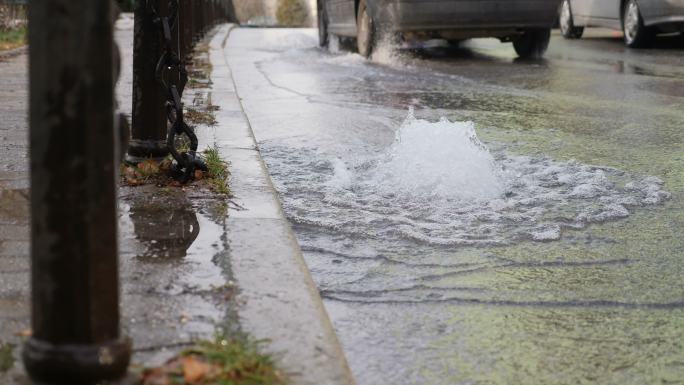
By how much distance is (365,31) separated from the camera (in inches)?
512

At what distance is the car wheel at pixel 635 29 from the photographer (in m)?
14.3

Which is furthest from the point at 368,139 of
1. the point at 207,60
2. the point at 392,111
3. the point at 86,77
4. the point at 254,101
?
the point at 207,60

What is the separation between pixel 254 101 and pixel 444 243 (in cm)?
487

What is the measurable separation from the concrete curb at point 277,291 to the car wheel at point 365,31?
861cm

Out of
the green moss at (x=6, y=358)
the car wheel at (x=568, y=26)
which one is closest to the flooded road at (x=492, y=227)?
the green moss at (x=6, y=358)

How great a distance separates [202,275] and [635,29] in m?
12.7

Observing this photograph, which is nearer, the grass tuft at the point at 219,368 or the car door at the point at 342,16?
the grass tuft at the point at 219,368

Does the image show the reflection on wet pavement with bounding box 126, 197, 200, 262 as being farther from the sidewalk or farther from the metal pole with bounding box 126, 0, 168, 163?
the metal pole with bounding box 126, 0, 168, 163

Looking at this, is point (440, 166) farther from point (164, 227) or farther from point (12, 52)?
point (12, 52)

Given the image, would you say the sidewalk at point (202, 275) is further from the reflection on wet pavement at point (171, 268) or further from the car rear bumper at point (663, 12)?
the car rear bumper at point (663, 12)

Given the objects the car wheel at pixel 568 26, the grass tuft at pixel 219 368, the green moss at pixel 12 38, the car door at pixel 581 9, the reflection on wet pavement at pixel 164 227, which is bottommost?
the grass tuft at pixel 219 368

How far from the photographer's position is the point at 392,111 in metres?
7.79

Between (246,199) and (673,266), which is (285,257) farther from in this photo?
(673,266)

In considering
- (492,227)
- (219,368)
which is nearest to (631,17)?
(492,227)
